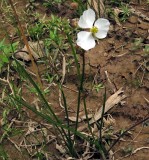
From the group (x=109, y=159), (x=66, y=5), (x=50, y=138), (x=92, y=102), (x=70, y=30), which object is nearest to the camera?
(x=109, y=159)

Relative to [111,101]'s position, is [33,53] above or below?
above

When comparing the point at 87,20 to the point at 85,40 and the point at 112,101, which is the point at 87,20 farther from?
the point at 112,101

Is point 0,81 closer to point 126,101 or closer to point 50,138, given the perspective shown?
point 50,138

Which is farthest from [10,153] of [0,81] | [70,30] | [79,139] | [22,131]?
[70,30]

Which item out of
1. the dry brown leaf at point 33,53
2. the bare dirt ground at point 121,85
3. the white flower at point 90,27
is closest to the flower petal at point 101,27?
the white flower at point 90,27

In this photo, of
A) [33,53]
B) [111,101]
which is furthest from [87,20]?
[33,53]

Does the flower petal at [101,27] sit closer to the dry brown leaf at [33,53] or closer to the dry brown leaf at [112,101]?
the dry brown leaf at [112,101]

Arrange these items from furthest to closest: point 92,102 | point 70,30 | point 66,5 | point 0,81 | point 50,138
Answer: point 66,5 < point 70,30 < point 0,81 < point 92,102 < point 50,138
